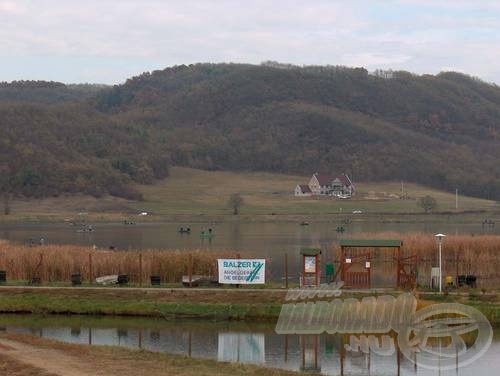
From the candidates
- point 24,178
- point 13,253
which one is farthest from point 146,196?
point 13,253

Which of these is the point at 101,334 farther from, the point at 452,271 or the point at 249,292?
the point at 452,271

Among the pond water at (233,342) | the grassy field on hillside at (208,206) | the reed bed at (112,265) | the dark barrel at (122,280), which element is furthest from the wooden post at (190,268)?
the grassy field on hillside at (208,206)

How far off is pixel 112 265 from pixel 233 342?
605 inches

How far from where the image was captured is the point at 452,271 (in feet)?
165

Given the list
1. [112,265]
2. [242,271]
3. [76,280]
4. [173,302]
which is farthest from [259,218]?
[173,302]

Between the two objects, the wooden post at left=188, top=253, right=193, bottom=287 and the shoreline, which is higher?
the wooden post at left=188, top=253, right=193, bottom=287

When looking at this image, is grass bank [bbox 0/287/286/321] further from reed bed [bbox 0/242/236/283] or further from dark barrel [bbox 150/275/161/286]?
reed bed [bbox 0/242/236/283]

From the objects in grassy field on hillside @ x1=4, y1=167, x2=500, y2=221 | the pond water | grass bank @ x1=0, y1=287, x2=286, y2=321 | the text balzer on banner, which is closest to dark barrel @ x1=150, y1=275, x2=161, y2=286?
grass bank @ x1=0, y1=287, x2=286, y2=321

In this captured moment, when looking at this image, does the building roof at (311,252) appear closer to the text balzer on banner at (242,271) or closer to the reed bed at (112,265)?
A: the text balzer on banner at (242,271)

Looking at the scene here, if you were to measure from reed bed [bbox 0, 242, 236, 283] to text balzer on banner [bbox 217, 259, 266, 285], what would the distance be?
2812 millimetres

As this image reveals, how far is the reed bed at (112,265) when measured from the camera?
46312 millimetres

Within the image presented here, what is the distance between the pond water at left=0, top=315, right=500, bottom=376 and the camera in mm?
28766

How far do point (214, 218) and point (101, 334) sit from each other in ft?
389

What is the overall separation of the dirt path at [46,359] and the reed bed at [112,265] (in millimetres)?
16841
